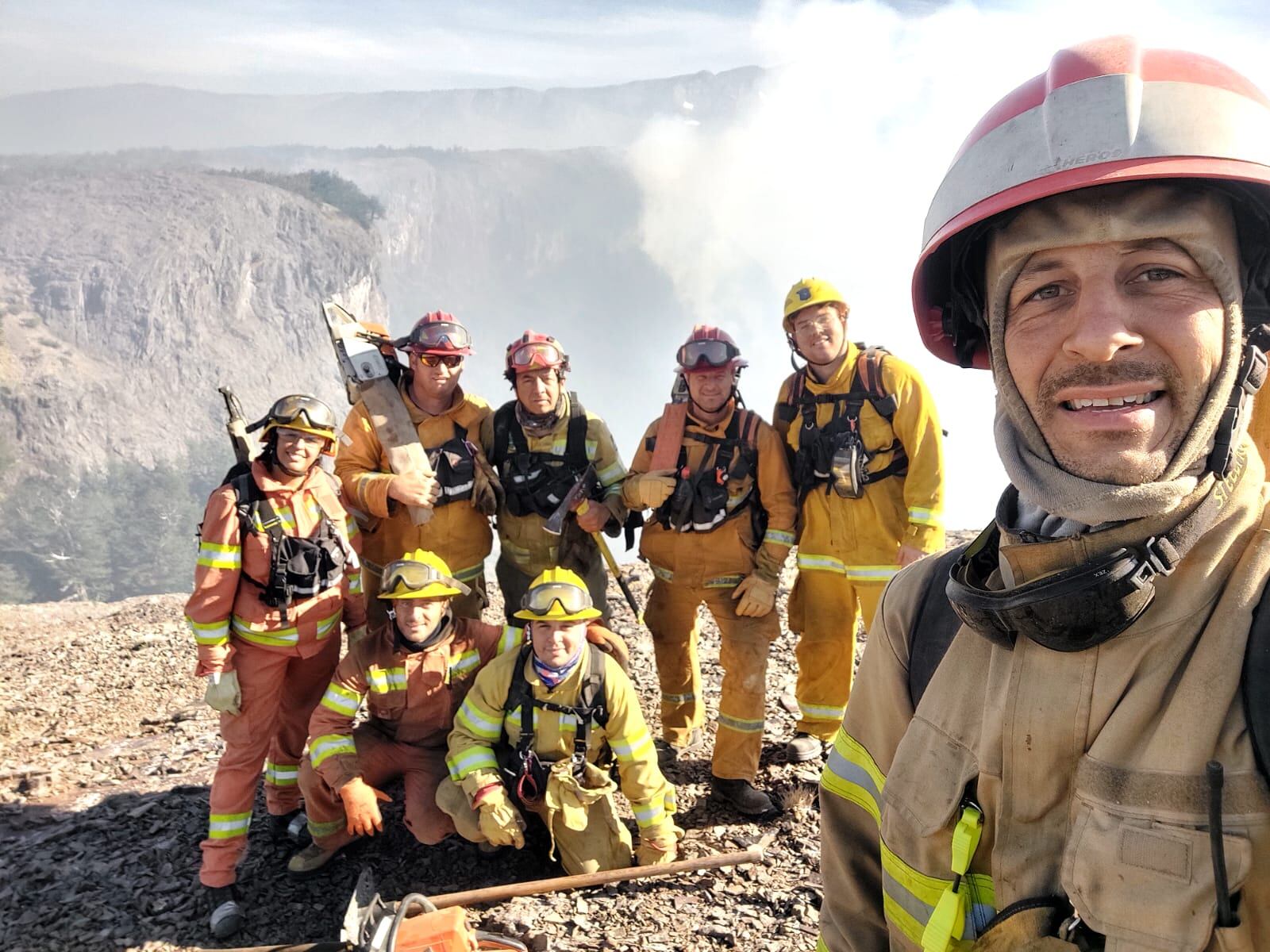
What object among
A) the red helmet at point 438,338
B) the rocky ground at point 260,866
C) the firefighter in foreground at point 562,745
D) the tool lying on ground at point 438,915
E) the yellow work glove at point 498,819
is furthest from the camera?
the red helmet at point 438,338

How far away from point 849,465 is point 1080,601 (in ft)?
13.6

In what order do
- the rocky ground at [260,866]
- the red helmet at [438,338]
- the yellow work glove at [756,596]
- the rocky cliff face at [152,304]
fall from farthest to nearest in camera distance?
1. the rocky cliff face at [152,304]
2. the red helmet at [438,338]
3. the yellow work glove at [756,596]
4. the rocky ground at [260,866]

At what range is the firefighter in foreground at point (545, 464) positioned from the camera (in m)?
5.58

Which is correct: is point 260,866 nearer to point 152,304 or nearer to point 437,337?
point 437,337

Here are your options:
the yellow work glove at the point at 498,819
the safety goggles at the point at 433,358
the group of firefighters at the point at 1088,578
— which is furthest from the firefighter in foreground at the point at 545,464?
the group of firefighters at the point at 1088,578

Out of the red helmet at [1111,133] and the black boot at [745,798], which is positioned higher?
the red helmet at [1111,133]

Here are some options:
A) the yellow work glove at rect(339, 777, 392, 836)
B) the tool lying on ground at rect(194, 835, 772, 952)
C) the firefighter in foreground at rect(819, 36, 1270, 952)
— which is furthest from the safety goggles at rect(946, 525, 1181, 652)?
the yellow work glove at rect(339, 777, 392, 836)

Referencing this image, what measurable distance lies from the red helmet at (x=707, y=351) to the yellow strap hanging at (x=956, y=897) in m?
4.26

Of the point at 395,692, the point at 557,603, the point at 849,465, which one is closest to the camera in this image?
the point at 557,603

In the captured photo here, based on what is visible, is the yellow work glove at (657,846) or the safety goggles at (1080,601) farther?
the yellow work glove at (657,846)

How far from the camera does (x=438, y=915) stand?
334cm

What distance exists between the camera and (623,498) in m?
5.73

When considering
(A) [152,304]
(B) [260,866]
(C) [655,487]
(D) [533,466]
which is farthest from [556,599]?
(A) [152,304]

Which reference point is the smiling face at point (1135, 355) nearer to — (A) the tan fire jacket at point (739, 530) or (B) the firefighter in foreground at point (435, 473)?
(A) the tan fire jacket at point (739, 530)
